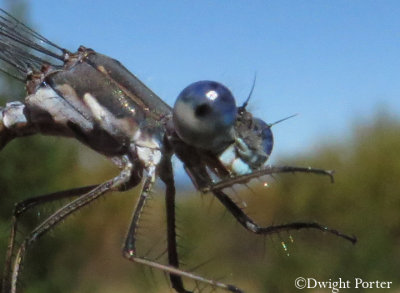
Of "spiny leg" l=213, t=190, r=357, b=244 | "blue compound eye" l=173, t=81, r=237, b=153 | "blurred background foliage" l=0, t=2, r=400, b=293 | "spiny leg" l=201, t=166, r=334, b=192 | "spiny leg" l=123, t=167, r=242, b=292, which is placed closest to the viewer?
"spiny leg" l=201, t=166, r=334, b=192

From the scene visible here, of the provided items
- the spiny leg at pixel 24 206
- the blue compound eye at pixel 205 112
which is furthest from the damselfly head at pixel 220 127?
the spiny leg at pixel 24 206

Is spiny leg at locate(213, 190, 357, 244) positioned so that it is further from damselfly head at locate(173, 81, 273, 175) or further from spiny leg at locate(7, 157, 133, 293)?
spiny leg at locate(7, 157, 133, 293)

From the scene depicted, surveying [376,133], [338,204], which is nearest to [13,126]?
[338,204]

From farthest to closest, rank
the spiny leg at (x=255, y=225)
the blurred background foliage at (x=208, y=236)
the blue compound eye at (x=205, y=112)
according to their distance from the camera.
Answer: the blurred background foliage at (x=208, y=236)
the blue compound eye at (x=205, y=112)
the spiny leg at (x=255, y=225)

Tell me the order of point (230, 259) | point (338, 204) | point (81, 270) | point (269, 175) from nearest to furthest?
point (269, 175)
point (230, 259)
point (81, 270)
point (338, 204)

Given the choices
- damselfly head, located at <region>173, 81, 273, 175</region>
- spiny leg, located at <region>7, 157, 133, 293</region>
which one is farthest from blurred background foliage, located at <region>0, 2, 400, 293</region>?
damselfly head, located at <region>173, 81, 273, 175</region>

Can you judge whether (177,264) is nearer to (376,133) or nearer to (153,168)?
(153,168)

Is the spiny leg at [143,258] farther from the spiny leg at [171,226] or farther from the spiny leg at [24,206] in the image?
the spiny leg at [24,206]
